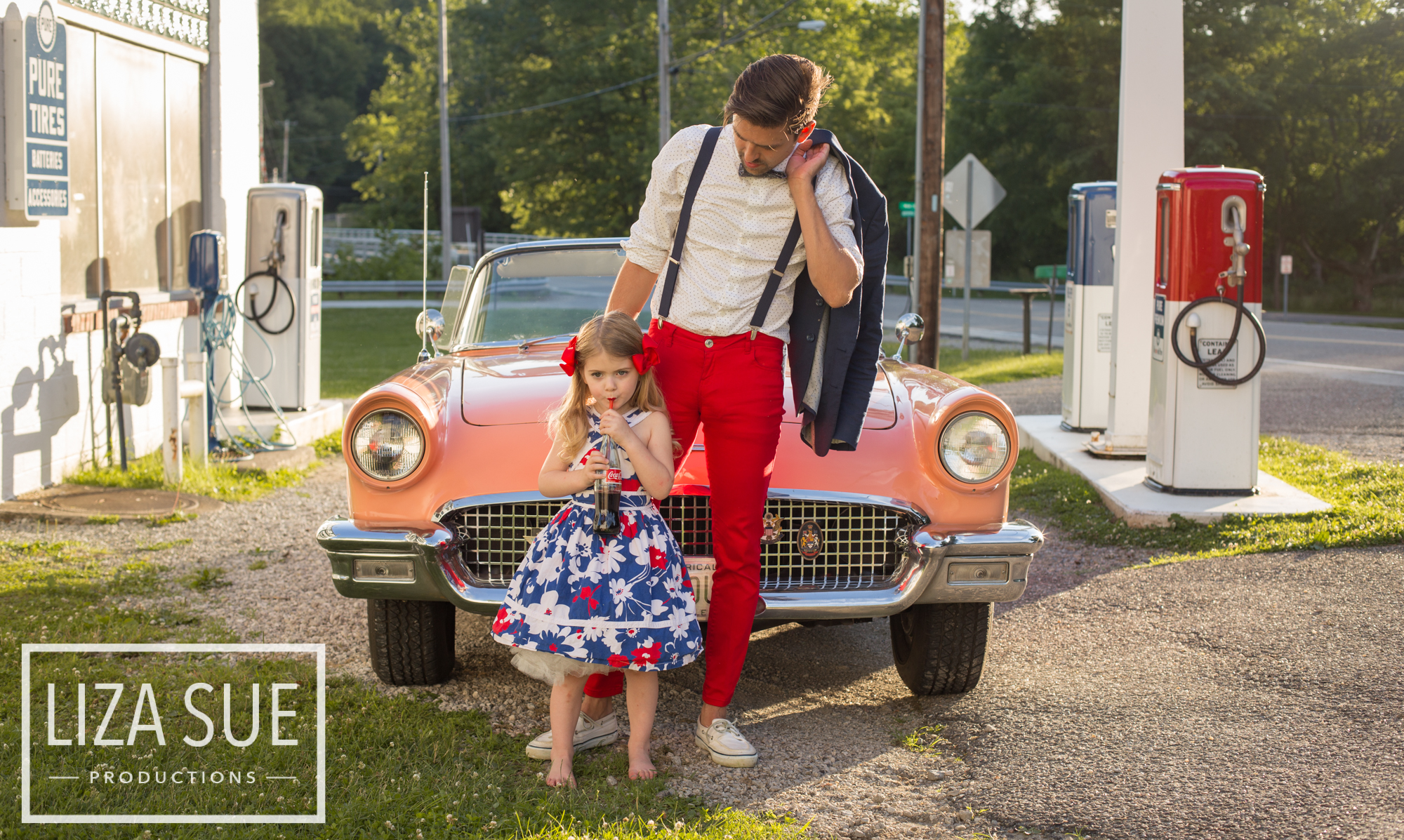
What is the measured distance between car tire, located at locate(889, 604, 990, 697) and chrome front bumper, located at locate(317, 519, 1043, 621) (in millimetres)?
193

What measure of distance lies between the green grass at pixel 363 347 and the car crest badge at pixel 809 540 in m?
7.35

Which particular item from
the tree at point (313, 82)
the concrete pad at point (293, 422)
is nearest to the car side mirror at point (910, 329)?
the concrete pad at point (293, 422)

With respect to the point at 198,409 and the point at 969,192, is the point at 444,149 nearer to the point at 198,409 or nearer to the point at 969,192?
the point at 969,192

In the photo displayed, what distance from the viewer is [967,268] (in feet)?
50.2

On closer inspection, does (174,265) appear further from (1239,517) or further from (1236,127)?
(1236,127)

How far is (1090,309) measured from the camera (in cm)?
882

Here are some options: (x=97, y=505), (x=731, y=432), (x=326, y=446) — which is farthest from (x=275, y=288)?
(x=731, y=432)

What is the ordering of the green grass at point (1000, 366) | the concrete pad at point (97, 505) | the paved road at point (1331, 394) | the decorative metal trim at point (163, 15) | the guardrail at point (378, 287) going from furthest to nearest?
the guardrail at point (378, 287) → the green grass at point (1000, 366) → the paved road at point (1331, 394) → the decorative metal trim at point (163, 15) → the concrete pad at point (97, 505)

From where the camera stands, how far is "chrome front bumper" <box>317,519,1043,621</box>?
3477 mm

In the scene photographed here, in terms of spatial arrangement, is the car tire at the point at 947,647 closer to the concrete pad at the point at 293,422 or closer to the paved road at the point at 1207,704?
the paved road at the point at 1207,704

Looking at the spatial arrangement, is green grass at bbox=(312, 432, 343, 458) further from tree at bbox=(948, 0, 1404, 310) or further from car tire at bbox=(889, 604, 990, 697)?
tree at bbox=(948, 0, 1404, 310)

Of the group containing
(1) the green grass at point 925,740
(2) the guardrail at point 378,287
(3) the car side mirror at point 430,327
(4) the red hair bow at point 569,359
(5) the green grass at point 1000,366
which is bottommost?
(1) the green grass at point 925,740

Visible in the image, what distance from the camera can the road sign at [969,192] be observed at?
14.3 m

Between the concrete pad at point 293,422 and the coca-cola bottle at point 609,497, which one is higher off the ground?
the coca-cola bottle at point 609,497
